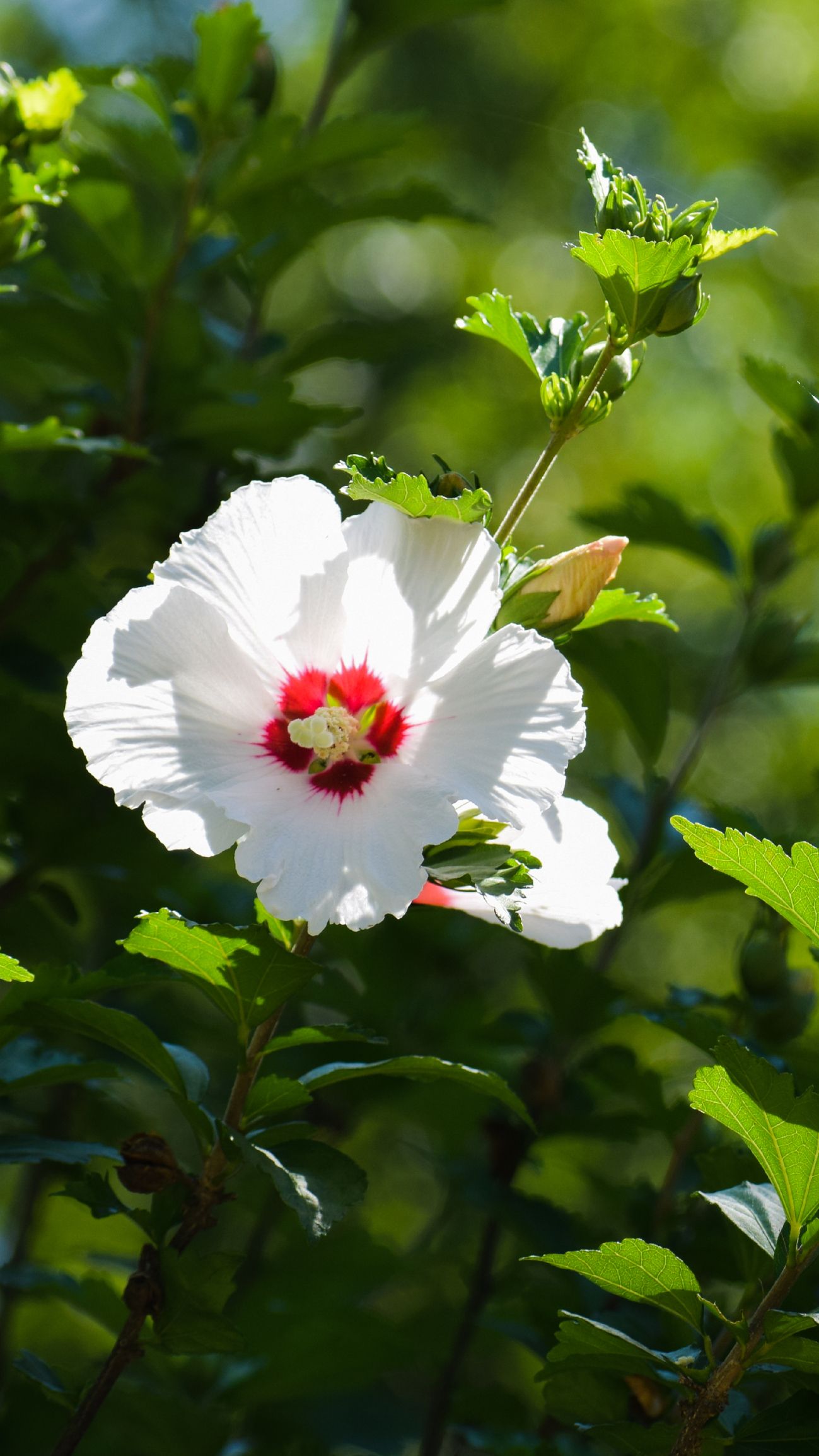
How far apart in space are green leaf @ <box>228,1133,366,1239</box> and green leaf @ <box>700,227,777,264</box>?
0.89m

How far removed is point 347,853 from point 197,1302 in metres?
0.47

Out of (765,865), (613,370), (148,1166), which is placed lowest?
(148,1166)

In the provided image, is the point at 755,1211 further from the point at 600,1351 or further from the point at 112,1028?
the point at 112,1028

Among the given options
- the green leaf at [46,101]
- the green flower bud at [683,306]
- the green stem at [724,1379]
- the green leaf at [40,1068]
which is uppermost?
the green flower bud at [683,306]

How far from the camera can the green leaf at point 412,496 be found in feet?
3.59

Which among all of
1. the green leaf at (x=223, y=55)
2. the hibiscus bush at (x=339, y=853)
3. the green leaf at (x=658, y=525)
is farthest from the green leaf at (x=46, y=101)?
the green leaf at (x=658, y=525)

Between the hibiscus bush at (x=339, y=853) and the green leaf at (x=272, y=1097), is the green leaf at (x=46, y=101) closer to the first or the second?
the hibiscus bush at (x=339, y=853)

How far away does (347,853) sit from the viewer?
3.53 ft

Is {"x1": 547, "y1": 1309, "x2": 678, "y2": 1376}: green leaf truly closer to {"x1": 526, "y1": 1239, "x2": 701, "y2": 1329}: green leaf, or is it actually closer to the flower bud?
{"x1": 526, "y1": 1239, "x2": 701, "y2": 1329}: green leaf

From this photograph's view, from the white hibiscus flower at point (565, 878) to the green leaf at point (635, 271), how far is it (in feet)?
1.45

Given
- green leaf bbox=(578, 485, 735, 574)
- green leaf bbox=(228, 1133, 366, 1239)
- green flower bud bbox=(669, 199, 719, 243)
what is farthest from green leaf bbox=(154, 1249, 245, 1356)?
green leaf bbox=(578, 485, 735, 574)

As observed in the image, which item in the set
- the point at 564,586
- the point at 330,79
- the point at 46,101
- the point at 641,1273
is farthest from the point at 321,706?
the point at 330,79

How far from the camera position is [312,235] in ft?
7.44

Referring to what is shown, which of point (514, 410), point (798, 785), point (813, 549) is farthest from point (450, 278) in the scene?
point (813, 549)
